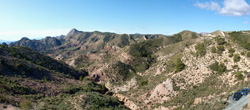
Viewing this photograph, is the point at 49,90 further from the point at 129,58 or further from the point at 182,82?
the point at 129,58

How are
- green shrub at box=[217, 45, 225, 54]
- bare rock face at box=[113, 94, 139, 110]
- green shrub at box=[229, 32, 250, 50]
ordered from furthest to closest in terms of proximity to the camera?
green shrub at box=[217, 45, 225, 54], green shrub at box=[229, 32, 250, 50], bare rock face at box=[113, 94, 139, 110]

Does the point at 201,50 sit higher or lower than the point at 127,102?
higher

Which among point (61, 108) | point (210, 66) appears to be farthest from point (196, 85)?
point (61, 108)

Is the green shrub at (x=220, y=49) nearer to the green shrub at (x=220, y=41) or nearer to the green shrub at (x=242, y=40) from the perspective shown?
the green shrub at (x=220, y=41)

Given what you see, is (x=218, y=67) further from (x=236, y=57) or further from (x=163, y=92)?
(x=163, y=92)

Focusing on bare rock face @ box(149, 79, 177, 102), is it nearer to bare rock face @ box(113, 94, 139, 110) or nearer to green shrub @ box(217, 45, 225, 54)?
bare rock face @ box(113, 94, 139, 110)

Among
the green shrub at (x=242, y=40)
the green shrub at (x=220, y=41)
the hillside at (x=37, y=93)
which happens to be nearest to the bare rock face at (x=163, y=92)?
the hillside at (x=37, y=93)

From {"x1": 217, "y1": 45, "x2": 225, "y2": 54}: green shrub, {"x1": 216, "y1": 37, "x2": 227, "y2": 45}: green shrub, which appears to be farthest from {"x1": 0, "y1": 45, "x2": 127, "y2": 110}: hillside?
{"x1": 216, "y1": 37, "x2": 227, "y2": 45}: green shrub

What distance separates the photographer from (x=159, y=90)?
108 feet

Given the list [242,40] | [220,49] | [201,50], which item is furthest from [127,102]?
[242,40]

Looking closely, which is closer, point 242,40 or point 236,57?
point 236,57

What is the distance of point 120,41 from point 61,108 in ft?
492

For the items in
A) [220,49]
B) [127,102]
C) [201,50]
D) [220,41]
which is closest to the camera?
[127,102]

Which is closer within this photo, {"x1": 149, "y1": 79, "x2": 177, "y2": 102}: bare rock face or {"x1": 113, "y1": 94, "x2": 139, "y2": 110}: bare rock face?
{"x1": 149, "y1": 79, "x2": 177, "y2": 102}: bare rock face
